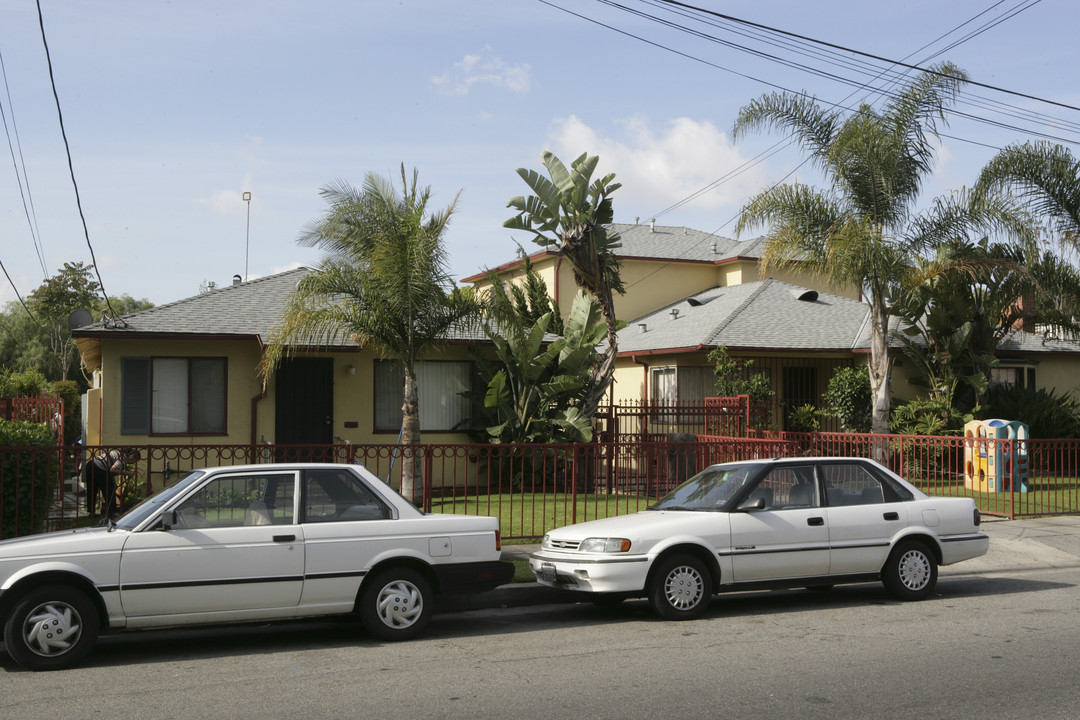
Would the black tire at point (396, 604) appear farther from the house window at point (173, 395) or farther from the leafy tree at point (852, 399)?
the leafy tree at point (852, 399)

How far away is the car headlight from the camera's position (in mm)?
8727

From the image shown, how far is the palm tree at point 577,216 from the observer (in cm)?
1769

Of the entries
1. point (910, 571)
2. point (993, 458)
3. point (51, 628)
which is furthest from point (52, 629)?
point (993, 458)

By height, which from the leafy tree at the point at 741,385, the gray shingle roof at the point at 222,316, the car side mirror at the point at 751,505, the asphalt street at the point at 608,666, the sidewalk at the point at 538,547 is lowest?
the asphalt street at the point at 608,666

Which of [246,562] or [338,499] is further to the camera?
[338,499]

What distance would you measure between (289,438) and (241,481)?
10894mm

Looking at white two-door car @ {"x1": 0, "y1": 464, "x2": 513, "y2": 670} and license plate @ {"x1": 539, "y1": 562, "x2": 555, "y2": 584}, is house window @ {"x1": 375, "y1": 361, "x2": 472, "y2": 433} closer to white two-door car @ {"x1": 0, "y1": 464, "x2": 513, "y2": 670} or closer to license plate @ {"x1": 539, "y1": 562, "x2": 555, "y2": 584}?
license plate @ {"x1": 539, "y1": 562, "x2": 555, "y2": 584}

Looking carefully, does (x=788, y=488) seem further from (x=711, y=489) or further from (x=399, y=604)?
(x=399, y=604)

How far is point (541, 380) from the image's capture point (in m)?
18.9

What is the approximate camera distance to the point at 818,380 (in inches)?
949

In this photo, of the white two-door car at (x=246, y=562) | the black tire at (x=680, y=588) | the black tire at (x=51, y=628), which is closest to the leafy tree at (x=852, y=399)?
the black tire at (x=680, y=588)

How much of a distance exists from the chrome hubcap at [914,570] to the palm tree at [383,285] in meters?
7.93

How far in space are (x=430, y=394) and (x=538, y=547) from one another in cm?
785

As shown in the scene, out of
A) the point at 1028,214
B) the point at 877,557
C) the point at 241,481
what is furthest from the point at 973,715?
the point at 1028,214
